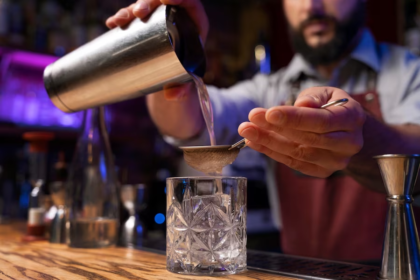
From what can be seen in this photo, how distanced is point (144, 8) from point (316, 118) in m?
0.53

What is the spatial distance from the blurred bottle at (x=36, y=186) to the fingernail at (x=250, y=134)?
94 cm

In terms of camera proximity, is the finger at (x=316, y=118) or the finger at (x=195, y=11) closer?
the finger at (x=316, y=118)

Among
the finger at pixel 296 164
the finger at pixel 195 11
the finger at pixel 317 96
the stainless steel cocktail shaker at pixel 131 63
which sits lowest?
the finger at pixel 296 164

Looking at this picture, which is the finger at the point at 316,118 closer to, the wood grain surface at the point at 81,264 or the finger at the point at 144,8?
the wood grain surface at the point at 81,264

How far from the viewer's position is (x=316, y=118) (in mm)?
734

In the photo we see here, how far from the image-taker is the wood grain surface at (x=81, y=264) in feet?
2.74

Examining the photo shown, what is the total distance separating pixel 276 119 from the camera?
701mm

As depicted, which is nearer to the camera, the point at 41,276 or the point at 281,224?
the point at 41,276

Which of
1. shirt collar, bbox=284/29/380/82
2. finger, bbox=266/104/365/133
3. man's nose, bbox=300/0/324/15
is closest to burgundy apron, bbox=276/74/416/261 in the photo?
shirt collar, bbox=284/29/380/82

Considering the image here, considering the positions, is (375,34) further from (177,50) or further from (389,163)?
(389,163)

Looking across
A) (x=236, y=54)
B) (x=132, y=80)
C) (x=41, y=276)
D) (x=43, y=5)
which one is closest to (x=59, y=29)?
(x=43, y=5)

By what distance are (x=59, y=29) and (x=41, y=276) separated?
2473 millimetres

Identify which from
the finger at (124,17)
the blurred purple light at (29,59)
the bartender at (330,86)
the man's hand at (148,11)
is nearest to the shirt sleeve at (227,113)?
the bartender at (330,86)

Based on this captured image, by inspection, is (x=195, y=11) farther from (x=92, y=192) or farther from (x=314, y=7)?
(x=314, y=7)
